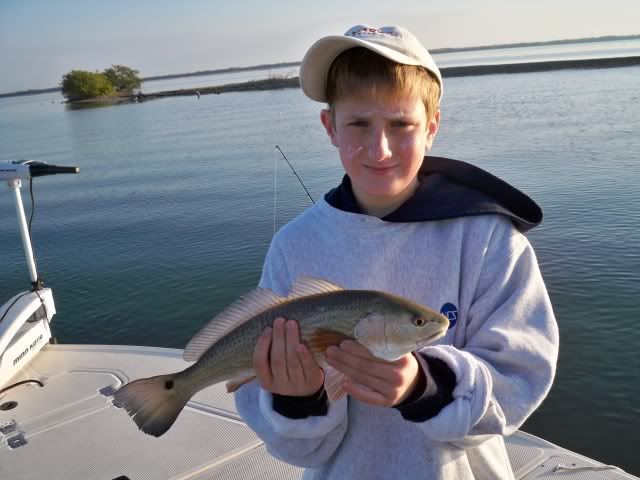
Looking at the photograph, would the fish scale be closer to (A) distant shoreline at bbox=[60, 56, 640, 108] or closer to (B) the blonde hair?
(B) the blonde hair

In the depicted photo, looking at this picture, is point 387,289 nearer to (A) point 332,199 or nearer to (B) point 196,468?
(A) point 332,199

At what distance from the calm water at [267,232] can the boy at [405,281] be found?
5.83 meters

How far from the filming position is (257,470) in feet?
14.2

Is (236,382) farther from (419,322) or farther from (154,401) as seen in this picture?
(419,322)

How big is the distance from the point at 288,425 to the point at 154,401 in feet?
2.21

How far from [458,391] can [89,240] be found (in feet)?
49.7

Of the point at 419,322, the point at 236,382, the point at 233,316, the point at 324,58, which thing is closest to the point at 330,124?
the point at 324,58

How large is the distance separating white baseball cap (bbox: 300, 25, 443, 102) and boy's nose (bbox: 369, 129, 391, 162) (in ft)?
0.99

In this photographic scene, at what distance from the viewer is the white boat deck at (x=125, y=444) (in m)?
4.31

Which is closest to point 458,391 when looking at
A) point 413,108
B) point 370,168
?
point 370,168

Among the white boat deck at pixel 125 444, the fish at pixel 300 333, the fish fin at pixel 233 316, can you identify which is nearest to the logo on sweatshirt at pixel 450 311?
A: the fish at pixel 300 333

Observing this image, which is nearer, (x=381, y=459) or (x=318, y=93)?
(x=381, y=459)

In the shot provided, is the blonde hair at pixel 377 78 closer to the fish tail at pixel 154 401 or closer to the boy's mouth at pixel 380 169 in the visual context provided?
the boy's mouth at pixel 380 169

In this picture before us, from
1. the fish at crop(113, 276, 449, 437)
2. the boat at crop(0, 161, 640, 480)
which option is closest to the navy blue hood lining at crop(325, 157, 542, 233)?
the fish at crop(113, 276, 449, 437)
